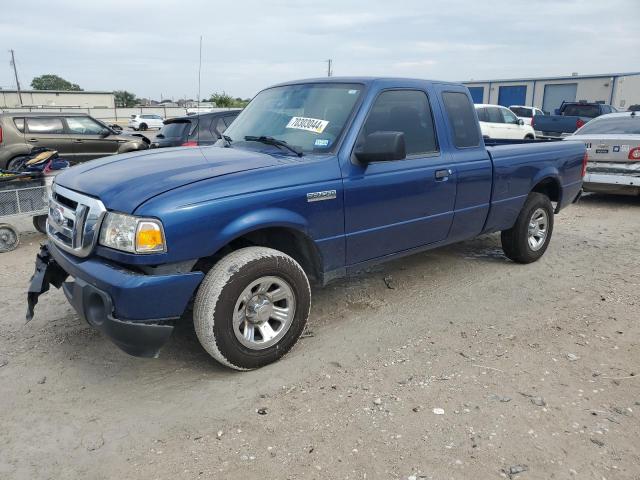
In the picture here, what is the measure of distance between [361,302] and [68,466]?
2712 millimetres

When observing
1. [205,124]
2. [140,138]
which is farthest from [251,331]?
[140,138]

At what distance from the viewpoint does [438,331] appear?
4.08 m

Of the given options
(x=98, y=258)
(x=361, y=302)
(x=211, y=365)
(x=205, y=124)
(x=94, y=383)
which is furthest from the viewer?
(x=205, y=124)

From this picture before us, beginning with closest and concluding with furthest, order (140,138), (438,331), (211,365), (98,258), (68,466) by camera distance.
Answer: (68,466) → (98,258) → (211,365) → (438,331) → (140,138)

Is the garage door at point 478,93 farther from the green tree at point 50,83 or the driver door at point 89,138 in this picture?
the green tree at point 50,83

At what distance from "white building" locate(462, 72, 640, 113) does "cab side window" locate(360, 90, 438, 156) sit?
3576 centimetres

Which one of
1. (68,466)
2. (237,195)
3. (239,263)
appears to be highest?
(237,195)

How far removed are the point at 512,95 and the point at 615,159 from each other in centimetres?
3735

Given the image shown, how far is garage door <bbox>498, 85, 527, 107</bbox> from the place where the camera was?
42.1 meters

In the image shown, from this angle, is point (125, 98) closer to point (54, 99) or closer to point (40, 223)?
point (54, 99)

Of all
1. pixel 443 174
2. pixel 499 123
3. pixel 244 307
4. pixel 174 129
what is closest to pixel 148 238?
pixel 244 307

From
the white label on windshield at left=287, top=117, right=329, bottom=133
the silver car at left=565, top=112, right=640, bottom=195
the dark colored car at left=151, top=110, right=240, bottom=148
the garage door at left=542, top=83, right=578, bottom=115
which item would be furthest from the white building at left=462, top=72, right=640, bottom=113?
the white label on windshield at left=287, top=117, right=329, bottom=133

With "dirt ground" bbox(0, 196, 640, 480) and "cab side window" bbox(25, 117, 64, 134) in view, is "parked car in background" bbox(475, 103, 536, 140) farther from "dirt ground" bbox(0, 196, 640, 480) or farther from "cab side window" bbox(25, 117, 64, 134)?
"dirt ground" bbox(0, 196, 640, 480)

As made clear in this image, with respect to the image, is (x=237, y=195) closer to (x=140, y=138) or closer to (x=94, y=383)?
(x=94, y=383)
